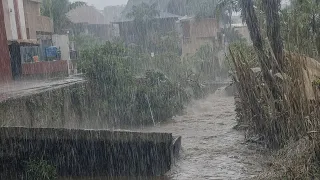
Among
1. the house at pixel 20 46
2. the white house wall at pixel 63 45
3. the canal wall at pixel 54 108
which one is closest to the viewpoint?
the canal wall at pixel 54 108

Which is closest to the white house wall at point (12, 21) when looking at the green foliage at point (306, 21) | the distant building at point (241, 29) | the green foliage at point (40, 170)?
the green foliage at point (40, 170)

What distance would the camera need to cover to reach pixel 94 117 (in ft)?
43.9

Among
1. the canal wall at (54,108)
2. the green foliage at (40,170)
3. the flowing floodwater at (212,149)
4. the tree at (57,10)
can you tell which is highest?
the tree at (57,10)

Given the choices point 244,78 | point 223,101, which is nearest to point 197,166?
point 244,78

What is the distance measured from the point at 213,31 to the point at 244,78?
73.8 feet

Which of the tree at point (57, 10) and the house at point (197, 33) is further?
the house at point (197, 33)

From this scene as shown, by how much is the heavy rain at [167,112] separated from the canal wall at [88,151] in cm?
2

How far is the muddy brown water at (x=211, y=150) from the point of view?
25.8 feet

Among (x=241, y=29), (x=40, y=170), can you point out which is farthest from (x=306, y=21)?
(x=241, y=29)

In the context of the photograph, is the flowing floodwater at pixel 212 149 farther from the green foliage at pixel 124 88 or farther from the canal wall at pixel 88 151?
the green foliage at pixel 124 88

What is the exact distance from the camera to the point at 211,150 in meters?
9.69

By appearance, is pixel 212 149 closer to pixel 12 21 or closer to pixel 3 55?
pixel 3 55

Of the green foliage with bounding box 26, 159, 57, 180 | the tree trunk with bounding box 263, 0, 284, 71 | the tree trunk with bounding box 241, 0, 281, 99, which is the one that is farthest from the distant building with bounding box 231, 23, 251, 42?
the green foliage with bounding box 26, 159, 57, 180

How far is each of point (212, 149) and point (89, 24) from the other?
33.1 metres
